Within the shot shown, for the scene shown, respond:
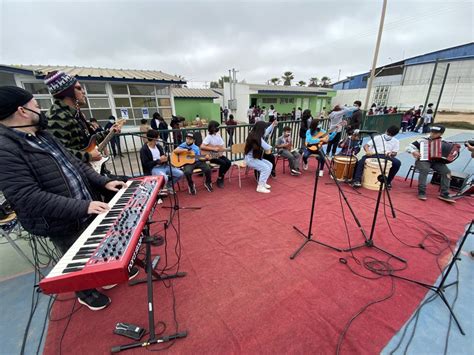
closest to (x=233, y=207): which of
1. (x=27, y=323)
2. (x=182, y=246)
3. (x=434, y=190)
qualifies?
(x=182, y=246)

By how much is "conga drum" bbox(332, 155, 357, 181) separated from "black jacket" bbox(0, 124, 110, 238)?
4923mm

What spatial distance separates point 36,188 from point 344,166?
17.2ft

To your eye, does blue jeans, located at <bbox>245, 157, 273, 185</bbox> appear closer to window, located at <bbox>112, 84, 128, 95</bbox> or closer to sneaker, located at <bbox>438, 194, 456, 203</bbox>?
sneaker, located at <bbox>438, 194, 456, 203</bbox>

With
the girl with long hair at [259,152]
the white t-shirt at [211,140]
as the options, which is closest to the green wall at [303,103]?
the white t-shirt at [211,140]

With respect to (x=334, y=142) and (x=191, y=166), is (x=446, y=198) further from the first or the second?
(x=191, y=166)

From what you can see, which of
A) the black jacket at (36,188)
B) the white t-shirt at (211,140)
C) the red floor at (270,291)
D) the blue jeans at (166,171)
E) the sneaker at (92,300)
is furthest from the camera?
the white t-shirt at (211,140)

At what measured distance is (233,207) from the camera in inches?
150

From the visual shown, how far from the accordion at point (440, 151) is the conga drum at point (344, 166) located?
130cm

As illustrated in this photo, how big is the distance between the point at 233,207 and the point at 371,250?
2204mm

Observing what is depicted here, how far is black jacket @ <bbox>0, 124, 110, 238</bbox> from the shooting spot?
1295 mm

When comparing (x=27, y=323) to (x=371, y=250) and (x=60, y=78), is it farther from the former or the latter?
(x=371, y=250)

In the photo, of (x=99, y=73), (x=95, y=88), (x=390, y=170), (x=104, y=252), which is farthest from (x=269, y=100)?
(x=104, y=252)

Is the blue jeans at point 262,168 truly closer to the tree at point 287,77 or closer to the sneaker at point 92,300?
the sneaker at point 92,300

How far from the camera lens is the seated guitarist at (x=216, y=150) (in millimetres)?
4711
